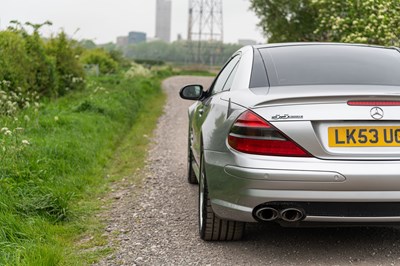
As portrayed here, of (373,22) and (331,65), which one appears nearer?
(331,65)

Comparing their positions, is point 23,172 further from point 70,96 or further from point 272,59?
point 70,96

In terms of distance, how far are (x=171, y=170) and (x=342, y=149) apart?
449 centimetres

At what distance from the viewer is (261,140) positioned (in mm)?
3682

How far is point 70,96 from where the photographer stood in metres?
16.5

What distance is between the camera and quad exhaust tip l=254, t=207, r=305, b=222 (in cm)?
371

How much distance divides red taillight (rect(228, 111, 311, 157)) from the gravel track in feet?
2.84

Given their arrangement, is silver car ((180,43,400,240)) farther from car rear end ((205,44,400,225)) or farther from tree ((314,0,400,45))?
tree ((314,0,400,45))

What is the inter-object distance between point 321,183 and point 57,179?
11.6 feet

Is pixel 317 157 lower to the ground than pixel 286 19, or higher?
lower

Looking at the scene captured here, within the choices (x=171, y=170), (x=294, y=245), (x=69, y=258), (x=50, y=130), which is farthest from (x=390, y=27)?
(x=69, y=258)

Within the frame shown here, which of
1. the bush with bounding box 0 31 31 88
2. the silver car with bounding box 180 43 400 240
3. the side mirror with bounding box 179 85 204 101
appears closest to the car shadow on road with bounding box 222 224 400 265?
the silver car with bounding box 180 43 400 240

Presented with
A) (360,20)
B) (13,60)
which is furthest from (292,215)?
(13,60)

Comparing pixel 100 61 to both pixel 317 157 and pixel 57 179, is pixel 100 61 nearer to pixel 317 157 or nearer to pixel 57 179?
pixel 57 179

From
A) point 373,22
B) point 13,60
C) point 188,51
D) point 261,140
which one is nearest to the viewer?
point 261,140
